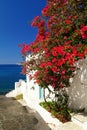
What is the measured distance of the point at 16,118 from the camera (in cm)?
1268

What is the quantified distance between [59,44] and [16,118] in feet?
15.8

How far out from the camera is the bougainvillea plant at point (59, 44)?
979 centimetres

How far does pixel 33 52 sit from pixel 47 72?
6.65 feet

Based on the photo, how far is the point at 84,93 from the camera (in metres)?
10.7

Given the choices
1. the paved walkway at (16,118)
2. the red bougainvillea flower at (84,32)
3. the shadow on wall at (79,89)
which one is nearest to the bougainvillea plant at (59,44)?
the red bougainvillea flower at (84,32)

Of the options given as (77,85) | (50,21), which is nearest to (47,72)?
(77,85)

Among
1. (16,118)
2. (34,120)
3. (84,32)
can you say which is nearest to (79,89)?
(84,32)

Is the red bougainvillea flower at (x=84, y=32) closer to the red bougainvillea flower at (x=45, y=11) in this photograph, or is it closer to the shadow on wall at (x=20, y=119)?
the red bougainvillea flower at (x=45, y=11)

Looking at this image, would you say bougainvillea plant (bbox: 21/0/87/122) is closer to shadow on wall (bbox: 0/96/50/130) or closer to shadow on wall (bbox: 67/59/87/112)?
shadow on wall (bbox: 67/59/87/112)

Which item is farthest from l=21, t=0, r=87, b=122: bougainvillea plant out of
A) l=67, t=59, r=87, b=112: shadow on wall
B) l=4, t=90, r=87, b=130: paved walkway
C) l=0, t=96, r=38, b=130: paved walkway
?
l=0, t=96, r=38, b=130: paved walkway

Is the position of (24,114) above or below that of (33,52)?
below

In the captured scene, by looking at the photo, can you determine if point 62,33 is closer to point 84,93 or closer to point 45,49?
point 45,49

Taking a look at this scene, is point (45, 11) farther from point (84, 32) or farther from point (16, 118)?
point (16, 118)

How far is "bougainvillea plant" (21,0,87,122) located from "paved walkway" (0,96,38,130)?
211cm
